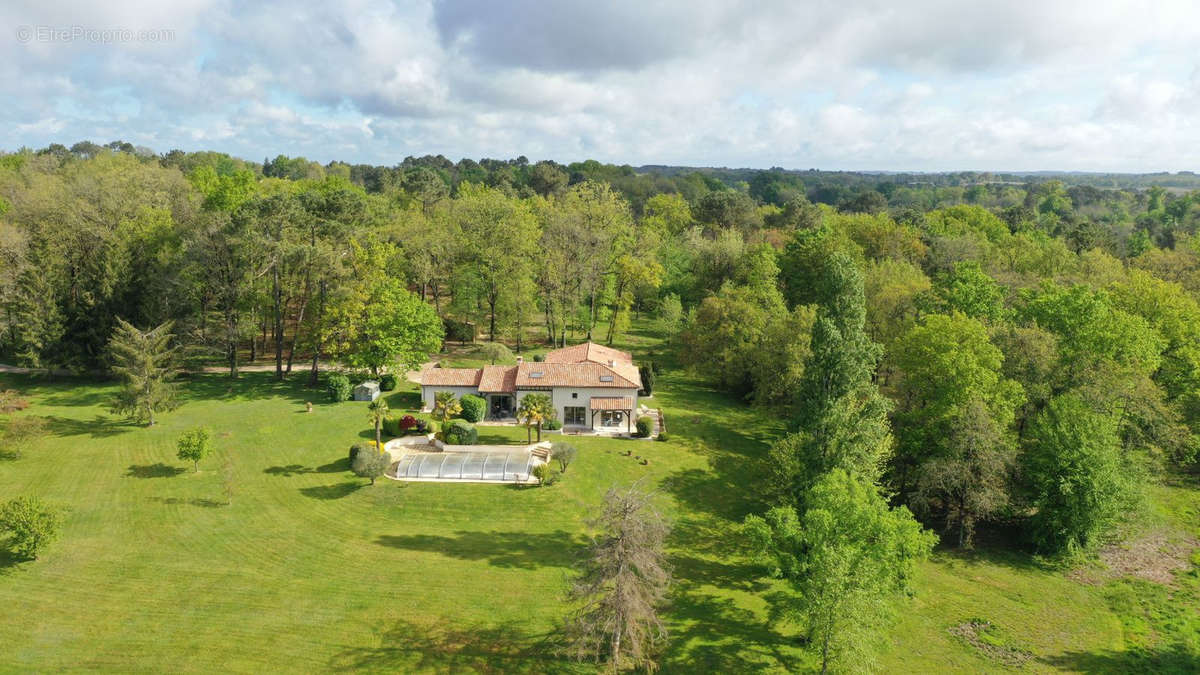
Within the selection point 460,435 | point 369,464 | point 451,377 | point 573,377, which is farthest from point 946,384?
point 369,464

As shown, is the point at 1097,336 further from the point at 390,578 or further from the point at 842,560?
the point at 390,578

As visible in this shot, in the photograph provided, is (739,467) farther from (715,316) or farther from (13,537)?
(13,537)

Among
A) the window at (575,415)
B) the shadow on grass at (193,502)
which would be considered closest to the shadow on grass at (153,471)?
the shadow on grass at (193,502)

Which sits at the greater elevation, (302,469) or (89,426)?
Result: (89,426)

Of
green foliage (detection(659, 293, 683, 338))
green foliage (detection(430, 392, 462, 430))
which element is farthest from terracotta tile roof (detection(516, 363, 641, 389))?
green foliage (detection(659, 293, 683, 338))

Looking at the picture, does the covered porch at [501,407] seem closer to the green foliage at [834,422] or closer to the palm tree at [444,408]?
the palm tree at [444,408]

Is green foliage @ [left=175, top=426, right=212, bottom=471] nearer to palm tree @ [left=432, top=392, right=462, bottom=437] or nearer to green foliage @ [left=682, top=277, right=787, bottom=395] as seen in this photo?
palm tree @ [left=432, top=392, right=462, bottom=437]
